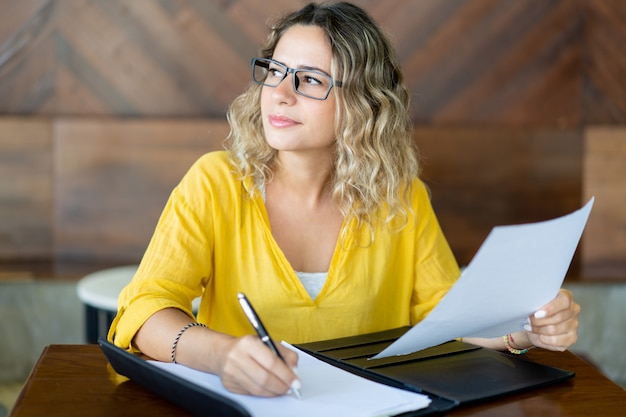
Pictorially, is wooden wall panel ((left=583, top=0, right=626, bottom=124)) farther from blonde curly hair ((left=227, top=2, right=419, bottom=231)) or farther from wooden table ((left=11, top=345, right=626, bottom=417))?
wooden table ((left=11, top=345, right=626, bottom=417))

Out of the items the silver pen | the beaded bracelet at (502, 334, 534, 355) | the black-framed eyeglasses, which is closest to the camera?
the silver pen

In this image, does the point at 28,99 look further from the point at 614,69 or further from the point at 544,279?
the point at 544,279

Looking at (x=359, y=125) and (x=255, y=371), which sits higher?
(x=359, y=125)

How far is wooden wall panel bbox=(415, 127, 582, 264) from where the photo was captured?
3787 mm

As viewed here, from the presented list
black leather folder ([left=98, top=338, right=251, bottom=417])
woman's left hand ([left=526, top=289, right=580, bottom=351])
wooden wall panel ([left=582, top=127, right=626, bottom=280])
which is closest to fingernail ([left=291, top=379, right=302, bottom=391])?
black leather folder ([left=98, top=338, right=251, bottom=417])

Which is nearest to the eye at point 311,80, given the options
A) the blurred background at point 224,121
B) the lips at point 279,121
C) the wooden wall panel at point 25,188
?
the lips at point 279,121

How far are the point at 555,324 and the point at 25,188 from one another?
110 inches

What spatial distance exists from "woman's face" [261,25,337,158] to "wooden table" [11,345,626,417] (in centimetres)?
67

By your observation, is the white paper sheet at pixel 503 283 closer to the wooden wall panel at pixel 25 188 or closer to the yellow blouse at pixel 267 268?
the yellow blouse at pixel 267 268

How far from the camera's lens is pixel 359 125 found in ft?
6.40

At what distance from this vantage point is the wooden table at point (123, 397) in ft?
3.85

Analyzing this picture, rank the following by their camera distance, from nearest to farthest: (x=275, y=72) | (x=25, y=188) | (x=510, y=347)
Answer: (x=510, y=347) → (x=275, y=72) → (x=25, y=188)

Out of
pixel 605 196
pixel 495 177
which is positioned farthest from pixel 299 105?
pixel 605 196

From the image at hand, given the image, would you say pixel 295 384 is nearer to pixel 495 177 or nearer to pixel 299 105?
pixel 299 105
